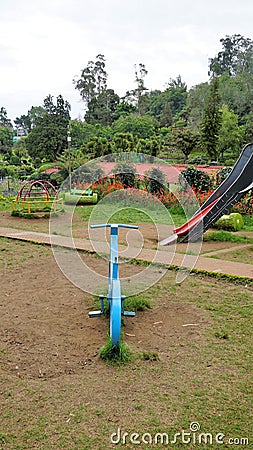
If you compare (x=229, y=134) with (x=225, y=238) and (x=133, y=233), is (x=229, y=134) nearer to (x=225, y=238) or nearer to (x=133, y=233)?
(x=133, y=233)

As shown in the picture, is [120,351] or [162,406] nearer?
[162,406]

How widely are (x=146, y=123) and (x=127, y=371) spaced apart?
29.1 meters

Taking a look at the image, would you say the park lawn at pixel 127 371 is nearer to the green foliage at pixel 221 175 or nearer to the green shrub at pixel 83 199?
the green shrub at pixel 83 199

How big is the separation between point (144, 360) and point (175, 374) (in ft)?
1.04

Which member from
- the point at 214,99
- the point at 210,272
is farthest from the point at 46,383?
the point at 214,99

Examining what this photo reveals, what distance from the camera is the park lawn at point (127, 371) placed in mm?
2652

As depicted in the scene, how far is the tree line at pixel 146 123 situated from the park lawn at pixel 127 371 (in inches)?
478

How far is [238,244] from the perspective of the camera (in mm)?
8023

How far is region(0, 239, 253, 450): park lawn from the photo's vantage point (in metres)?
2.65

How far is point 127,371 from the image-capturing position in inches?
131

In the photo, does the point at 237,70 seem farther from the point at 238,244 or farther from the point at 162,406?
the point at 162,406

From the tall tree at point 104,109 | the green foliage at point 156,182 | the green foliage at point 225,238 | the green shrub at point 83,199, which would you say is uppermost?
the tall tree at point 104,109

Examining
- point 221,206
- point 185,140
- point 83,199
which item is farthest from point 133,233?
point 185,140

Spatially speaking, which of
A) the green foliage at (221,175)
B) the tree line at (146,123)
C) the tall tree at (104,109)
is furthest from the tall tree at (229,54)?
the green foliage at (221,175)
